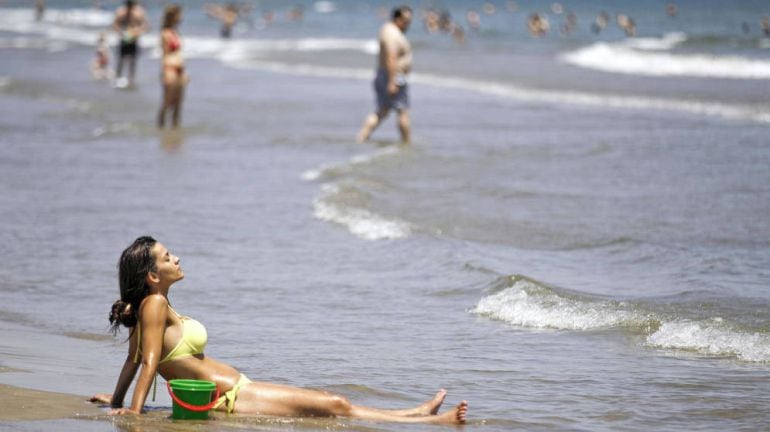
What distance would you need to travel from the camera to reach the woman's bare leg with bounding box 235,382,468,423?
5.33m

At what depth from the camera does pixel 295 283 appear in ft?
27.3

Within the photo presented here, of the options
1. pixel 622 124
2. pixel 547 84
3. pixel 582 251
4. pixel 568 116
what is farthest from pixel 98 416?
pixel 547 84

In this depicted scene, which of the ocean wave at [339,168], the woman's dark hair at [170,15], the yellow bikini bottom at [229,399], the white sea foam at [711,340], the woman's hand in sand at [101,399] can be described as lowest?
the ocean wave at [339,168]

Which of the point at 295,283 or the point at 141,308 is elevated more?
the point at 141,308

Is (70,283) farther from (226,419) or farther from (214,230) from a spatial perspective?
(226,419)

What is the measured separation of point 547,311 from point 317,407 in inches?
93.5

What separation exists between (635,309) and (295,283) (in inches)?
90.7

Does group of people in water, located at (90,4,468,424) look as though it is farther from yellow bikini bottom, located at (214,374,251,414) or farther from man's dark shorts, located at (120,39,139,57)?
man's dark shorts, located at (120,39,139,57)

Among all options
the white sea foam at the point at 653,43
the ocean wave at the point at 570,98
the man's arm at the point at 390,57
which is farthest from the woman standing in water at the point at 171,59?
the white sea foam at the point at 653,43

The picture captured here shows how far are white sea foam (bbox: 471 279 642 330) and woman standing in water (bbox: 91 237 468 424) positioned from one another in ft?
6.43

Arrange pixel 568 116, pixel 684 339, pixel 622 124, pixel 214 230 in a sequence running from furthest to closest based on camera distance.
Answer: pixel 568 116 < pixel 622 124 < pixel 214 230 < pixel 684 339

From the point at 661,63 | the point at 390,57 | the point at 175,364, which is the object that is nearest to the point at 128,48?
the point at 390,57

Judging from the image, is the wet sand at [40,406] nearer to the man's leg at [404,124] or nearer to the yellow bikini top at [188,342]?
the yellow bikini top at [188,342]

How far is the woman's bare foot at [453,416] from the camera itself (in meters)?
5.28
